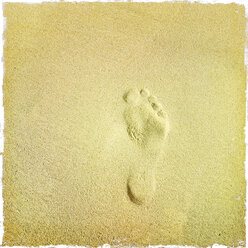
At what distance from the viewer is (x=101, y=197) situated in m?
1.29

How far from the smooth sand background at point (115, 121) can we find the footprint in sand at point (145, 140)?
34 mm

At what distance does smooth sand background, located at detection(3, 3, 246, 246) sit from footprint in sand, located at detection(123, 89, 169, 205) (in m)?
0.03

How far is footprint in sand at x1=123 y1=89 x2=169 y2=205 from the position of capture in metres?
1.29

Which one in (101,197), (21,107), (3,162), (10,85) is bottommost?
(101,197)

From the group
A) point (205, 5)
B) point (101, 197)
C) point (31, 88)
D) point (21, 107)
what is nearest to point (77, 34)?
point (31, 88)

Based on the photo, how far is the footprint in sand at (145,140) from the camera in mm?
1286

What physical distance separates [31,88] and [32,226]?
689 mm

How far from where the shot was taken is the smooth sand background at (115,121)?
1.29 metres

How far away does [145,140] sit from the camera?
1297 mm

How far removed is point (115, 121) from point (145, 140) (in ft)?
0.59

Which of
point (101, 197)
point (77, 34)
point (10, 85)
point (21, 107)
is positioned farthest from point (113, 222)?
point (77, 34)

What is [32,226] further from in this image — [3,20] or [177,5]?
[177,5]

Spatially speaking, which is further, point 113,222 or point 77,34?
point 77,34

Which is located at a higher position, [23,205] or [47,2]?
[47,2]
